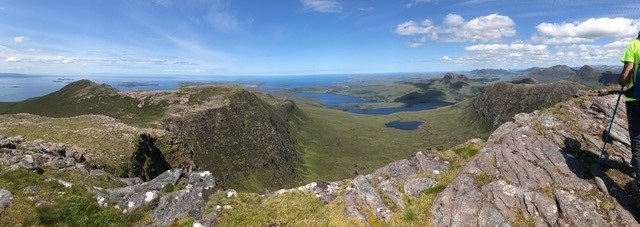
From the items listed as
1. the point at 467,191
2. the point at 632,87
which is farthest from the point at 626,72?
the point at 467,191

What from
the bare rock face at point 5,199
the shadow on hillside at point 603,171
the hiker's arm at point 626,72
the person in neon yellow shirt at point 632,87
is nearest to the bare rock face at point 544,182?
the shadow on hillside at point 603,171

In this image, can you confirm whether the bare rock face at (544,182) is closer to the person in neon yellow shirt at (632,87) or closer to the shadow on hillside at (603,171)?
the shadow on hillside at (603,171)

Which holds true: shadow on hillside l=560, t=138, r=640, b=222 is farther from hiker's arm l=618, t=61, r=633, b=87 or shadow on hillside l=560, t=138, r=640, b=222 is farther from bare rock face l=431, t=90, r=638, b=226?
hiker's arm l=618, t=61, r=633, b=87

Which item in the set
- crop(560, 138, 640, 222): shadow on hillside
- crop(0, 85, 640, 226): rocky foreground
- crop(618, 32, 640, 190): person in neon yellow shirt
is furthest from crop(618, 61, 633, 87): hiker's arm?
crop(0, 85, 640, 226): rocky foreground

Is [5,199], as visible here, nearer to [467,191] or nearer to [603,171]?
[467,191]

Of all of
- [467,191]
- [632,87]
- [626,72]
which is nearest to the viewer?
[626,72]

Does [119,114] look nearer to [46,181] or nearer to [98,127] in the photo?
[98,127]

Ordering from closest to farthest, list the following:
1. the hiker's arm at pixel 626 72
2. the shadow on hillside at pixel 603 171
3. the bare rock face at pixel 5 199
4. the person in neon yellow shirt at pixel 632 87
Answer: the person in neon yellow shirt at pixel 632 87
the hiker's arm at pixel 626 72
the shadow on hillside at pixel 603 171
the bare rock face at pixel 5 199
